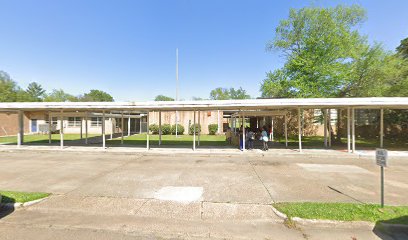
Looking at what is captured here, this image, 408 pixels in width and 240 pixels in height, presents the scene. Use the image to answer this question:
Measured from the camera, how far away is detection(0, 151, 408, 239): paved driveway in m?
4.58

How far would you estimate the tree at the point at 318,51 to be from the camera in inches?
756

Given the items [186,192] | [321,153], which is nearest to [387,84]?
[321,153]

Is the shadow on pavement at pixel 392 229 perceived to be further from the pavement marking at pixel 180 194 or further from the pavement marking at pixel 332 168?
the pavement marking at pixel 332 168

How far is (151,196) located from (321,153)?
1093 cm

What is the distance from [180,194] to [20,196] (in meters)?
4.37

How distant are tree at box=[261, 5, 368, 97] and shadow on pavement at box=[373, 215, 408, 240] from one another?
51.5 ft

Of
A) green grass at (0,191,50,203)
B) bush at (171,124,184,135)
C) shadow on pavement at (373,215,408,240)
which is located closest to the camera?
shadow on pavement at (373,215,408,240)

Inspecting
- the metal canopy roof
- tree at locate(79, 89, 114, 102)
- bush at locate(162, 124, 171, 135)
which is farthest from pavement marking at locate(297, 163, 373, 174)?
tree at locate(79, 89, 114, 102)

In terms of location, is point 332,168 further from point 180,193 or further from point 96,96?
point 96,96

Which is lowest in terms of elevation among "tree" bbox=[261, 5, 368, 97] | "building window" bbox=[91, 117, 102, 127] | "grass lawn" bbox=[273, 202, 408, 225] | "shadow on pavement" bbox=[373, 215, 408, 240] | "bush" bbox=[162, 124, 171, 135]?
"shadow on pavement" bbox=[373, 215, 408, 240]

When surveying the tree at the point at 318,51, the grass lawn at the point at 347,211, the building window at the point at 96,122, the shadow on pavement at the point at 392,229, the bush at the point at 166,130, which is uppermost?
the tree at the point at 318,51

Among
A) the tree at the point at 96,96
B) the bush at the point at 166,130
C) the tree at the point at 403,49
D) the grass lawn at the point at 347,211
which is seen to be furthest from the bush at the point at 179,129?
the tree at the point at 96,96

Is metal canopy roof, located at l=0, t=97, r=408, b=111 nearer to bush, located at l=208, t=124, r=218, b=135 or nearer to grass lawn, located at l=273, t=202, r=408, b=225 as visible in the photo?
grass lawn, located at l=273, t=202, r=408, b=225

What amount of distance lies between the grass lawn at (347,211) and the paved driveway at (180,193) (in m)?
0.33
